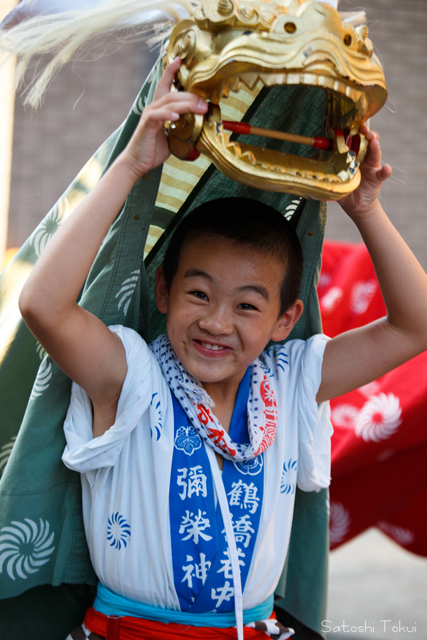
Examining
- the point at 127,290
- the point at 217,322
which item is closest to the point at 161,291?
the point at 127,290

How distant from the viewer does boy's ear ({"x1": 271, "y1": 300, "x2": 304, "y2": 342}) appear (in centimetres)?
108

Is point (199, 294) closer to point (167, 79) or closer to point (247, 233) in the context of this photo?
point (247, 233)

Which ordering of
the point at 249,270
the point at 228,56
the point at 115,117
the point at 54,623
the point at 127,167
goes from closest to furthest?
the point at 228,56 → the point at 127,167 → the point at 249,270 → the point at 54,623 → the point at 115,117

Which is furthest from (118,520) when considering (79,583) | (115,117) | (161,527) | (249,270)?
(115,117)

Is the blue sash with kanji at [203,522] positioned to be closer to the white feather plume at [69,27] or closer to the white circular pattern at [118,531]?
the white circular pattern at [118,531]

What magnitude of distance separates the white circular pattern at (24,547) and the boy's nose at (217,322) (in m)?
0.42

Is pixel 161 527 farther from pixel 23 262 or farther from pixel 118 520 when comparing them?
pixel 23 262

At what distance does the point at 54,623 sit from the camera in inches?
41.9

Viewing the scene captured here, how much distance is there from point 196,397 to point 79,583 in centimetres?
39

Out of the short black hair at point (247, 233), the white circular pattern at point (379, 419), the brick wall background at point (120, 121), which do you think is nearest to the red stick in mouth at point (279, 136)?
the short black hair at point (247, 233)

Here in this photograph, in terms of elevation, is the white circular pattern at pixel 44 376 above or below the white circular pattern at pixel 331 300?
below

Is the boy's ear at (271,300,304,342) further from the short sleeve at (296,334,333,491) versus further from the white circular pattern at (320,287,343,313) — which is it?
the white circular pattern at (320,287,343,313)

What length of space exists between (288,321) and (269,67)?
493mm

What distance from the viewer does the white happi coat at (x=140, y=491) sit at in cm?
91
